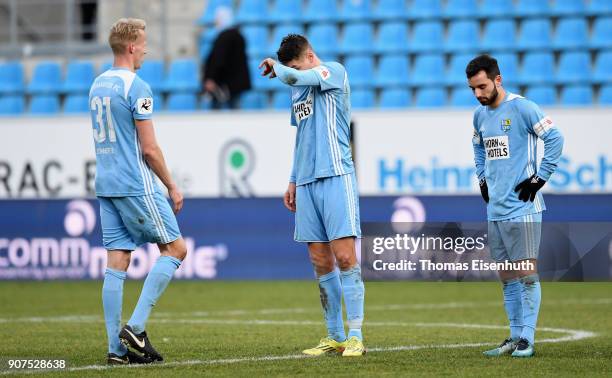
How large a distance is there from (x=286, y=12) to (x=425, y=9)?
2338 mm

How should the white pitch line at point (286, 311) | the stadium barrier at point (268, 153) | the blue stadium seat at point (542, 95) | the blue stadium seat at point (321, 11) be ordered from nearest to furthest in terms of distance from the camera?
the white pitch line at point (286, 311), the stadium barrier at point (268, 153), the blue stadium seat at point (542, 95), the blue stadium seat at point (321, 11)

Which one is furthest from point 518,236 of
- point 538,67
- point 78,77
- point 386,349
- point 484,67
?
point 78,77

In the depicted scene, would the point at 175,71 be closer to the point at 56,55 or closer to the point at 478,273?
the point at 56,55

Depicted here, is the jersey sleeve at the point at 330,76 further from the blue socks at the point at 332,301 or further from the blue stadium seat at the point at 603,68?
the blue stadium seat at the point at 603,68

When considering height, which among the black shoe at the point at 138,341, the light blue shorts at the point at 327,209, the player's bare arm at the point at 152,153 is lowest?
the black shoe at the point at 138,341

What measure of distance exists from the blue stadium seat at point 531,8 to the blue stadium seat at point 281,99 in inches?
158

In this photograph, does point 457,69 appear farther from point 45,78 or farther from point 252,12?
point 45,78

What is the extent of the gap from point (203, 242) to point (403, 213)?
8.62 ft

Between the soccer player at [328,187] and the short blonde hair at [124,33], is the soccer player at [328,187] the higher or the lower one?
the lower one

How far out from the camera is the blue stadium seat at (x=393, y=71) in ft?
60.2

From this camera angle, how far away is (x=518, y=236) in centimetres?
746

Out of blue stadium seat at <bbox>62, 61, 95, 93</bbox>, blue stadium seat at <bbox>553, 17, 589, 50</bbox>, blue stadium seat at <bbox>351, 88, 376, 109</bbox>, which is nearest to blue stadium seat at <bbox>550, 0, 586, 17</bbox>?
blue stadium seat at <bbox>553, 17, 589, 50</bbox>

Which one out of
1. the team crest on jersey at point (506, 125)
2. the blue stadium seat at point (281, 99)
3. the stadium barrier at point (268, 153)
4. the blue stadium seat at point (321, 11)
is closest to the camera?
the team crest on jersey at point (506, 125)

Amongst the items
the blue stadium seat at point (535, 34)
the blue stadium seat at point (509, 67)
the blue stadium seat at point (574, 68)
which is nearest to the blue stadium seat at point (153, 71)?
the blue stadium seat at point (509, 67)
